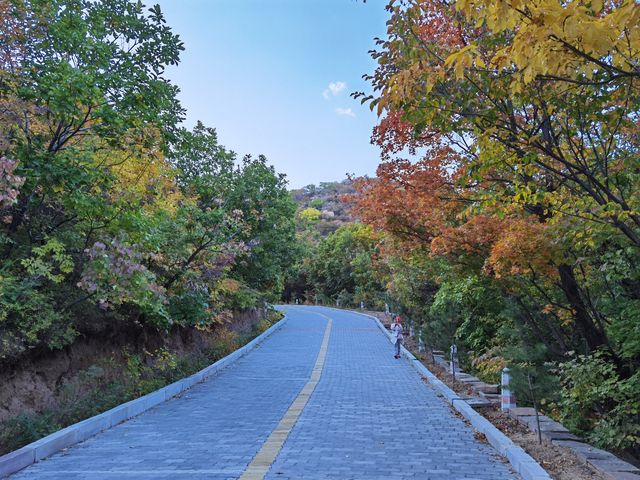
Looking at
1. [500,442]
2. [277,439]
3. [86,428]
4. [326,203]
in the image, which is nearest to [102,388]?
[86,428]

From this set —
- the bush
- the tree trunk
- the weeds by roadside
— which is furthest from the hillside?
the bush

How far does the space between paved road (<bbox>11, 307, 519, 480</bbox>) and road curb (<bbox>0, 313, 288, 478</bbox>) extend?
13 centimetres

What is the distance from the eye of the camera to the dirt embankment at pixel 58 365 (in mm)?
8359

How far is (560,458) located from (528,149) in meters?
3.64

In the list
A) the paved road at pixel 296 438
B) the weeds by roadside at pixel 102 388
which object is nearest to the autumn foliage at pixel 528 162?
the paved road at pixel 296 438

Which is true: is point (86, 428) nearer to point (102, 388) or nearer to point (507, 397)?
point (102, 388)

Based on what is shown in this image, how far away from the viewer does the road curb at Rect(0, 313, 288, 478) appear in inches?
230

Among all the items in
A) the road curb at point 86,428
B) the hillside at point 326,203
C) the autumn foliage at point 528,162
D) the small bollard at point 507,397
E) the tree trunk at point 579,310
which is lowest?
the road curb at point 86,428

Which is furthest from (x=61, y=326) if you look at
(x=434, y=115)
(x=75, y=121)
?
(x=434, y=115)

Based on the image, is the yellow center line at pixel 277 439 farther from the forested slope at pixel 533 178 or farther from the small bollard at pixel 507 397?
the forested slope at pixel 533 178

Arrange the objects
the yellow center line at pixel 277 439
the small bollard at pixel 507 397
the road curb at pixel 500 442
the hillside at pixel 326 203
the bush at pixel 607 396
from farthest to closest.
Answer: the hillside at pixel 326 203 → the small bollard at pixel 507 397 → the bush at pixel 607 396 → the yellow center line at pixel 277 439 → the road curb at pixel 500 442

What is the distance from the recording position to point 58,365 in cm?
965

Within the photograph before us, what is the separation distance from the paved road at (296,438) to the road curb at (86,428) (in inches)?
5.3

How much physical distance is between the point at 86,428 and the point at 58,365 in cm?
275
